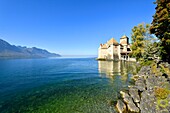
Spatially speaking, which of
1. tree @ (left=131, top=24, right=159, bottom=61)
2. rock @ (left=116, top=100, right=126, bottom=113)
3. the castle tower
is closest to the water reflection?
tree @ (left=131, top=24, right=159, bottom=61)

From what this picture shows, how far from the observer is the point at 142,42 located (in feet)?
164

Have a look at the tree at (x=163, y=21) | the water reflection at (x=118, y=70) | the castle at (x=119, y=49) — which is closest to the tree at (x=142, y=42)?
the water reflection at (x=118, y=70)

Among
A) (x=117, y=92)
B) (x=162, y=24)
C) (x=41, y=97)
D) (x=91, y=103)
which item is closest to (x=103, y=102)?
(x=91, y=103)

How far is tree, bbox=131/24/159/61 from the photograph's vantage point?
47.0 meters

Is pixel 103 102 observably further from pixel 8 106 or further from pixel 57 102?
pixel 8 106

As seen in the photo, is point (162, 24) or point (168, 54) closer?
point (162, 24)

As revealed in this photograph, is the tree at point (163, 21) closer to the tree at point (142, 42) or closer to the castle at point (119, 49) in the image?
the tree at point (142, 42)

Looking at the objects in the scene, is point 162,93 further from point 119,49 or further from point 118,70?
point 119,49

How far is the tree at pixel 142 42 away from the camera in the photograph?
1849 inches

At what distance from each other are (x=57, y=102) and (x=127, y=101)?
950 cm

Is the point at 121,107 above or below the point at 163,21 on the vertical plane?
below

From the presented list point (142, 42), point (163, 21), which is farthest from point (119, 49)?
point (163, 21)

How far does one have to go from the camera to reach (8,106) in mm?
16188

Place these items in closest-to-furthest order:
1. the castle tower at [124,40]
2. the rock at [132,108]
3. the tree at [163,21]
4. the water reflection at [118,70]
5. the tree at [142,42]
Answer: the rock at [132,108] → the tree at [163,21] → the water reflection at [118,70] → the tree at [142,42] → the castle tower at [124,40]
